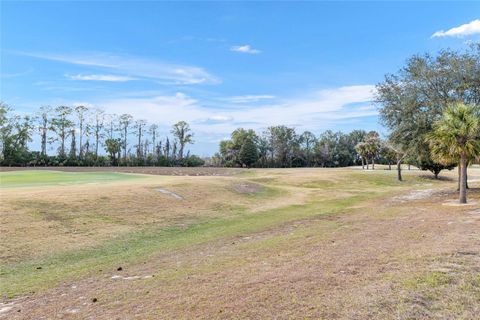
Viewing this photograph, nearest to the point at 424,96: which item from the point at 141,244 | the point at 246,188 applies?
the point at 246,188

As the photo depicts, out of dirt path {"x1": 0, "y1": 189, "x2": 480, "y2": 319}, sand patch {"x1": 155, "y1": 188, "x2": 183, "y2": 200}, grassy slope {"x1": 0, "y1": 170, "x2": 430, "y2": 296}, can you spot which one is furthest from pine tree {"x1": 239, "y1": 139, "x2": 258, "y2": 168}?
dirt path {"x1": 0, "y1": 189, "x2": 480, "y2": 319}

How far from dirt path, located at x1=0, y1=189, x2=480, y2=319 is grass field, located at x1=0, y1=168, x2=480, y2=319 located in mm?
23

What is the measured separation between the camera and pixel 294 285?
6465 millimetres

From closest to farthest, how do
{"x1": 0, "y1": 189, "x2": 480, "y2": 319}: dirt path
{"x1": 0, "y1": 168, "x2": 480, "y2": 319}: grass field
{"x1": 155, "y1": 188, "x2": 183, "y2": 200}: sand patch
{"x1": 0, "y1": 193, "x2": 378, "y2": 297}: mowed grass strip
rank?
1. {"x1": 0, "y1": 189, "x2": 480, "y2": 319}: dirt path
2. {"x1": 0, "y1": 168, "x2": 480, "y2": 319}: grass field
3. {"x1": 0, "y1": 193, "x2": 378, "y2": 297}: mowed grass strip
4. {"x1": 155, "y1": 188, "x2": 183, "y2": 200}: sand patch

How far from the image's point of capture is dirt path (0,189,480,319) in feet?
17.7

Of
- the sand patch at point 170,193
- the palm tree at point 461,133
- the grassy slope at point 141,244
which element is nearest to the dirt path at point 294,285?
the grassy slope at point 141,244

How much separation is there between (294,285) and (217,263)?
3.15m

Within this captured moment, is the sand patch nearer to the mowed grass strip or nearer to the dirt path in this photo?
the mowed grass strip

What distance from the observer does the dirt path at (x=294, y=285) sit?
5410 millimetres

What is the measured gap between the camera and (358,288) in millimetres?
6062

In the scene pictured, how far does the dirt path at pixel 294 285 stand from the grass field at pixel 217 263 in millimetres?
23

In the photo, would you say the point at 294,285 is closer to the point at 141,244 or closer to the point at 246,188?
the point at 141,244

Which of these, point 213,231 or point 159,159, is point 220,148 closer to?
point 159,159

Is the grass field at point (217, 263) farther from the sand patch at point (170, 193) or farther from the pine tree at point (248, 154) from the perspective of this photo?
the pine tree at point (248, 154)
